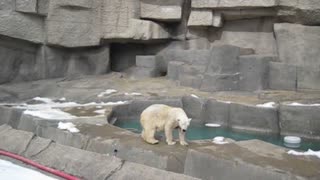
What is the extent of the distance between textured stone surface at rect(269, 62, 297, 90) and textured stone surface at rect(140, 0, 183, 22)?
385 centimetres

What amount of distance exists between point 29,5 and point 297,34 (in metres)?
7.02

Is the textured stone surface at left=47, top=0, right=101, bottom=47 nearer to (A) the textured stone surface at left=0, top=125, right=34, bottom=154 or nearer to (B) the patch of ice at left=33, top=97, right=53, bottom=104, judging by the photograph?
(B) the patch of ice at left=33, top=97, right=53, bottom=104

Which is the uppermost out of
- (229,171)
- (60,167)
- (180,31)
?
(180,31)

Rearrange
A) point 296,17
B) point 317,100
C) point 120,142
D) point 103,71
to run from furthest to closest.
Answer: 1. point 103,71
2. point 296,17
3. point 317,100
4. point 120,142

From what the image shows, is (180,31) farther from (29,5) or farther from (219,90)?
(29,5)

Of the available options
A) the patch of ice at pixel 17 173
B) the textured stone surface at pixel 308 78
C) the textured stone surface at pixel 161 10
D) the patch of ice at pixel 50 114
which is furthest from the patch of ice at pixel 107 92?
the patch of ice at pixel 17 173

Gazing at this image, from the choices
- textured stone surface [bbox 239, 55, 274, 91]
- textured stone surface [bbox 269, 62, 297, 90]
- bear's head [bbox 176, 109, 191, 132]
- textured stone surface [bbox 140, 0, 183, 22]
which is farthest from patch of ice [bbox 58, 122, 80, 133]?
textured stone surface [bbox 140, 0, 183, 22]

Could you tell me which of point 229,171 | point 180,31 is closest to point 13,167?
point 229,171

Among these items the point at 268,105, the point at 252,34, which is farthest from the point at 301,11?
the point at 268,105

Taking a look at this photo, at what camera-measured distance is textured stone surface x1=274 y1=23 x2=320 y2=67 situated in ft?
32.6

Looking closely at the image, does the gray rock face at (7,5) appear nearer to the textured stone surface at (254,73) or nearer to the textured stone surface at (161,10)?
the textured stone surface at (161,10)

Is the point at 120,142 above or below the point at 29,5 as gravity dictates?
below

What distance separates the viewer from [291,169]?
367cm

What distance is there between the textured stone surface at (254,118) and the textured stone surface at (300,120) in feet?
0.52
